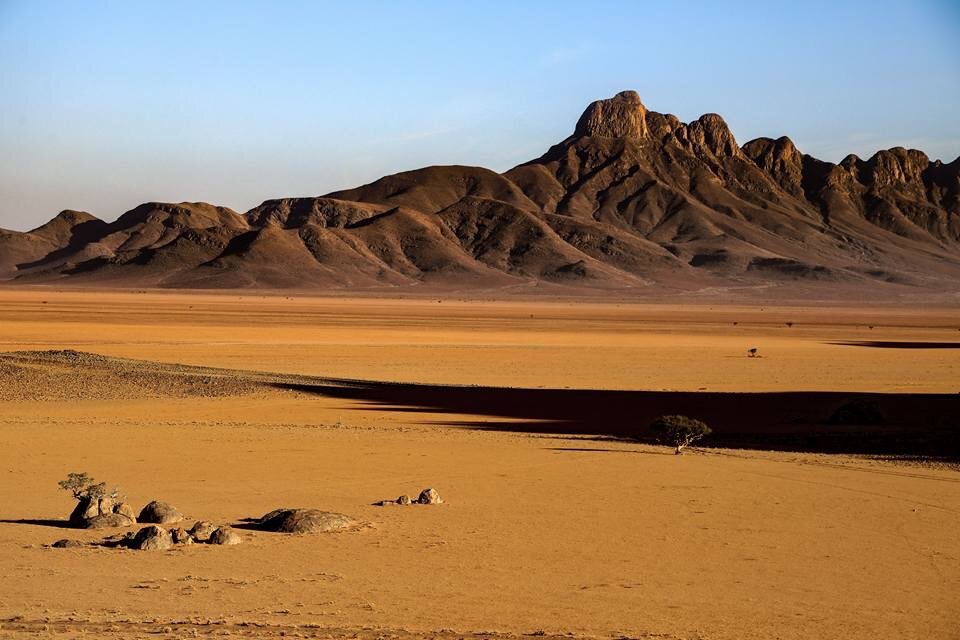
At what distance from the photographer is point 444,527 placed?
13.8m

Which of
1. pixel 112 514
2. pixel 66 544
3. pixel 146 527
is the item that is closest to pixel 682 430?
pixel 112 514

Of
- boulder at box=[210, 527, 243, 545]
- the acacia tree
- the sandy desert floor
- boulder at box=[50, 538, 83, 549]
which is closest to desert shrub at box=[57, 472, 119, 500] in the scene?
the acacia tree

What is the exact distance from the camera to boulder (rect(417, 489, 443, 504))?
49.6ft

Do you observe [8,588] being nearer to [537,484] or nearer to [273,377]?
[537,484]

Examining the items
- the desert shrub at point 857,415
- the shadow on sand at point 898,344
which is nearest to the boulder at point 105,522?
the desert shrub at point 857,415

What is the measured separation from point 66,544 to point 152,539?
34.9 inches

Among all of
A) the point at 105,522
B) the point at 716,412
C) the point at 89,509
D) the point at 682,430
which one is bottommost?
the point at 716,412

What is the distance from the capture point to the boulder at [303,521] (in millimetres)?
13336

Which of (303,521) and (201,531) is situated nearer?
(201,531)

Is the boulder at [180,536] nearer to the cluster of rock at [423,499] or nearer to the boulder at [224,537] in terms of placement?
the boulder at [224,537]

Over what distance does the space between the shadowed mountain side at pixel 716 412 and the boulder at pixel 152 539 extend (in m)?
12.0

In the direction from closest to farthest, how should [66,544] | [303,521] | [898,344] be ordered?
[66,544] < [303,521] < [898,344]

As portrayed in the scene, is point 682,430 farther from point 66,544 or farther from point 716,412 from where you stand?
point 66,544

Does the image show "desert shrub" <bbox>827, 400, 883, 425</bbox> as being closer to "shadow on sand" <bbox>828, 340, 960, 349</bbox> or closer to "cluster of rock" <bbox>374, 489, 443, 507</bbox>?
"cluster of rock" <bbox>374, 489, 443, 507</bbox>
